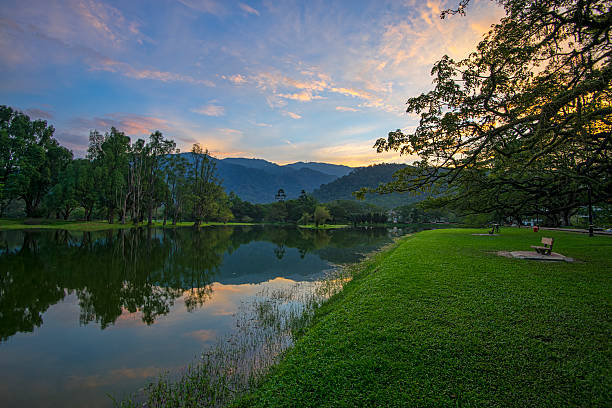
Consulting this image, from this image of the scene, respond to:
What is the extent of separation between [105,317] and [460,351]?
990 centimetres

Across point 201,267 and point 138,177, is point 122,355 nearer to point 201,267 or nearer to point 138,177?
point 201,267

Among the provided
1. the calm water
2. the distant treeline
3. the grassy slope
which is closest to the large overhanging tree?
the grassy slope

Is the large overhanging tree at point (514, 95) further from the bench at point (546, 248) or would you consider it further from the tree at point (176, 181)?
the tree at point (176, 181)

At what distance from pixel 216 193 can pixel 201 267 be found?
46.4 metres

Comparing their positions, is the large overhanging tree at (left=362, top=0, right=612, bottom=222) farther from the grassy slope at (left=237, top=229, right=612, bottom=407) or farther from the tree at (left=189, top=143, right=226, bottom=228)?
the tree at (left=189, top=143, right=226, bottom=228)

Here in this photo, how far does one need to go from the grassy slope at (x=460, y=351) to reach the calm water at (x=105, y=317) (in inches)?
136

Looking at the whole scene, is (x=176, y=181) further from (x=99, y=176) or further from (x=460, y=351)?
(x=460, y=351)

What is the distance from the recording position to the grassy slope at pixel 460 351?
134 inches

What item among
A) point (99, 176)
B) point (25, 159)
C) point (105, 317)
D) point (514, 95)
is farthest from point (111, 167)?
point (514, 95)

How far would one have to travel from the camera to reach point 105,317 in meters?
8.66

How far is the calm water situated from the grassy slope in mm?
3444

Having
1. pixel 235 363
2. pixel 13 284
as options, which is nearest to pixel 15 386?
pixel 235 363

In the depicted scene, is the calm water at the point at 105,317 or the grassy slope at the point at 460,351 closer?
the grassy slope at the point at 460,351

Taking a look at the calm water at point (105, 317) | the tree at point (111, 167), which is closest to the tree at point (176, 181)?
the tree at point (111, 167)
